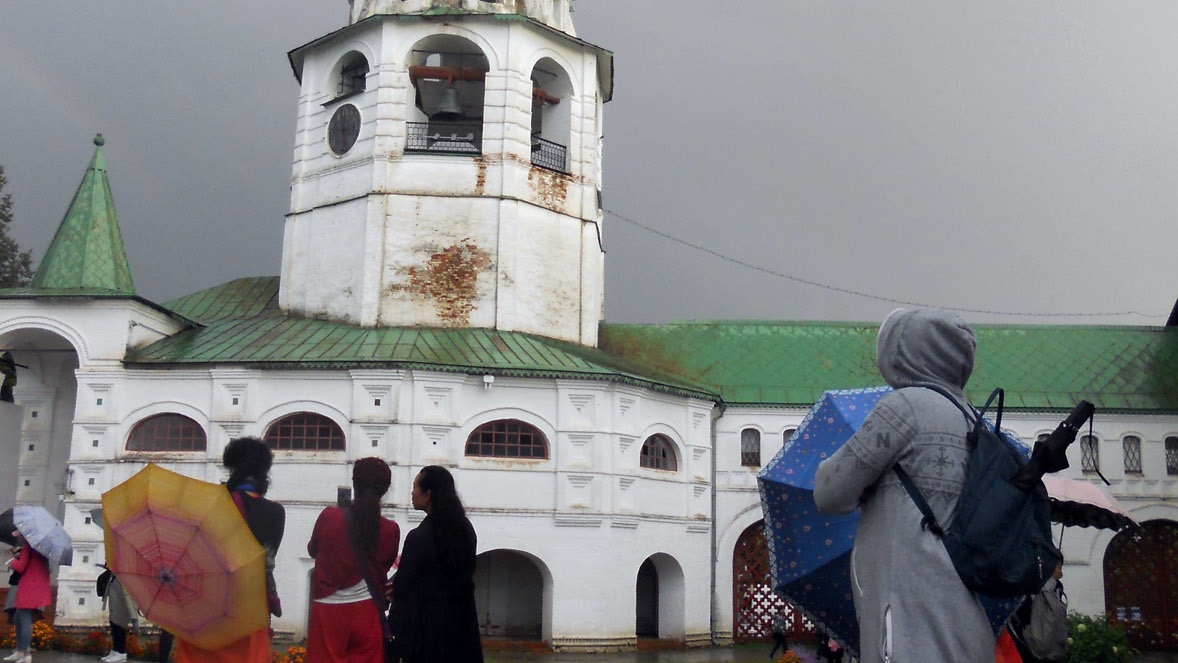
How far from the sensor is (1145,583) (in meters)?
27.0

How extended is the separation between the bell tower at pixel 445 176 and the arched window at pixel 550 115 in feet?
0.17

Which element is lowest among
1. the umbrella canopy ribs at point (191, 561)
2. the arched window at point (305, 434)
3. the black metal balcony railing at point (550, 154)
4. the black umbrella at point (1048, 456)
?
the umbrella canopy ribs at point (191, 561)

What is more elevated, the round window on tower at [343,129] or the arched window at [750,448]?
the round window on tower at [343,129]

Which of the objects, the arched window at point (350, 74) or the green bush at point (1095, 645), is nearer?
the green bush at point (1095, 645)

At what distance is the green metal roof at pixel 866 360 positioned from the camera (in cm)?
2814

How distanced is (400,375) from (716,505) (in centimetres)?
911

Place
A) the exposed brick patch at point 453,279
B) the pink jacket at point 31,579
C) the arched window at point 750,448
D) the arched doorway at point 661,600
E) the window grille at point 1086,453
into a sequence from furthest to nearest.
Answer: the window grille at point 1086,453
the arched window at point 750,448
the arched doorway at point 661,600
the exposed brick patch at point 453,279
the pink jacket at point 31,579

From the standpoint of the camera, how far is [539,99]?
86.5 feet

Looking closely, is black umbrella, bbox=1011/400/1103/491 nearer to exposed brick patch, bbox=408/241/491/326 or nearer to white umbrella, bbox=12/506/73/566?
white umbrella, bbox=12/506/73/566

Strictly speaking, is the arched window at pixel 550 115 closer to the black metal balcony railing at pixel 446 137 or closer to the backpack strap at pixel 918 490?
the black metal balcony railing at pixel 446 137

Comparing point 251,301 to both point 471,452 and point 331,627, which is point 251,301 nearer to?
point 471,452

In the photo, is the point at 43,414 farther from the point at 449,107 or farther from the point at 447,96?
the point at 447,96

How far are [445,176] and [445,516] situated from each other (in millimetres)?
18807

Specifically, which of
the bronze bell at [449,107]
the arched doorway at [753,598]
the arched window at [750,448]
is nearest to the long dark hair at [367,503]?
the bronze bell at [449,107]
